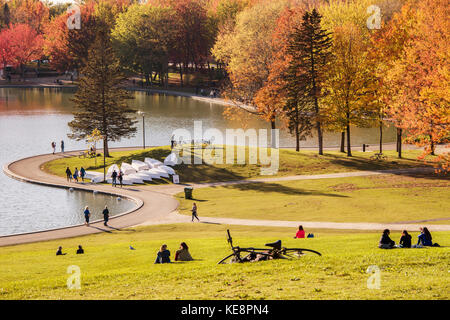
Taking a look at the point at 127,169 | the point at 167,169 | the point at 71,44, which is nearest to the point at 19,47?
the point at 71,44

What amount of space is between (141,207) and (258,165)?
1602 cm

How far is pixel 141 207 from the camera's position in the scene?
4069 cm

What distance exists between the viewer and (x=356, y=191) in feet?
143

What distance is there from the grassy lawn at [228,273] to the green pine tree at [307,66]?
1130 inches

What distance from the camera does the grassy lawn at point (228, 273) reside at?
57.9ft

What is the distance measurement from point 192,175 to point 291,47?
56.9 feet

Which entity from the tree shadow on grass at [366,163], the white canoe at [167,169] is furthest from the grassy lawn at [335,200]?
the white canoe at [167,169]

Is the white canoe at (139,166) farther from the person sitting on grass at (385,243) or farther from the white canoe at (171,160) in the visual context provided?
the person sitting on grass at (385,243)

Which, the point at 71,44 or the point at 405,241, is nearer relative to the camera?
the point at 405,241

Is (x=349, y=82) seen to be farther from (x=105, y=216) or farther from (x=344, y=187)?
(x=105, y=216)

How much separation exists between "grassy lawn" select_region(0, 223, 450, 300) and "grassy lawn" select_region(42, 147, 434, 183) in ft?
69.5

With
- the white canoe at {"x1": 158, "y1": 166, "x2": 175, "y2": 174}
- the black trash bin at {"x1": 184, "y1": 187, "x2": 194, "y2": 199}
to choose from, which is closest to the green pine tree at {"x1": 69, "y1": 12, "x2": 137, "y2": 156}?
the white canoe at {"x1": 158, "y1": 166, "x2": 175, "y2": 174}
